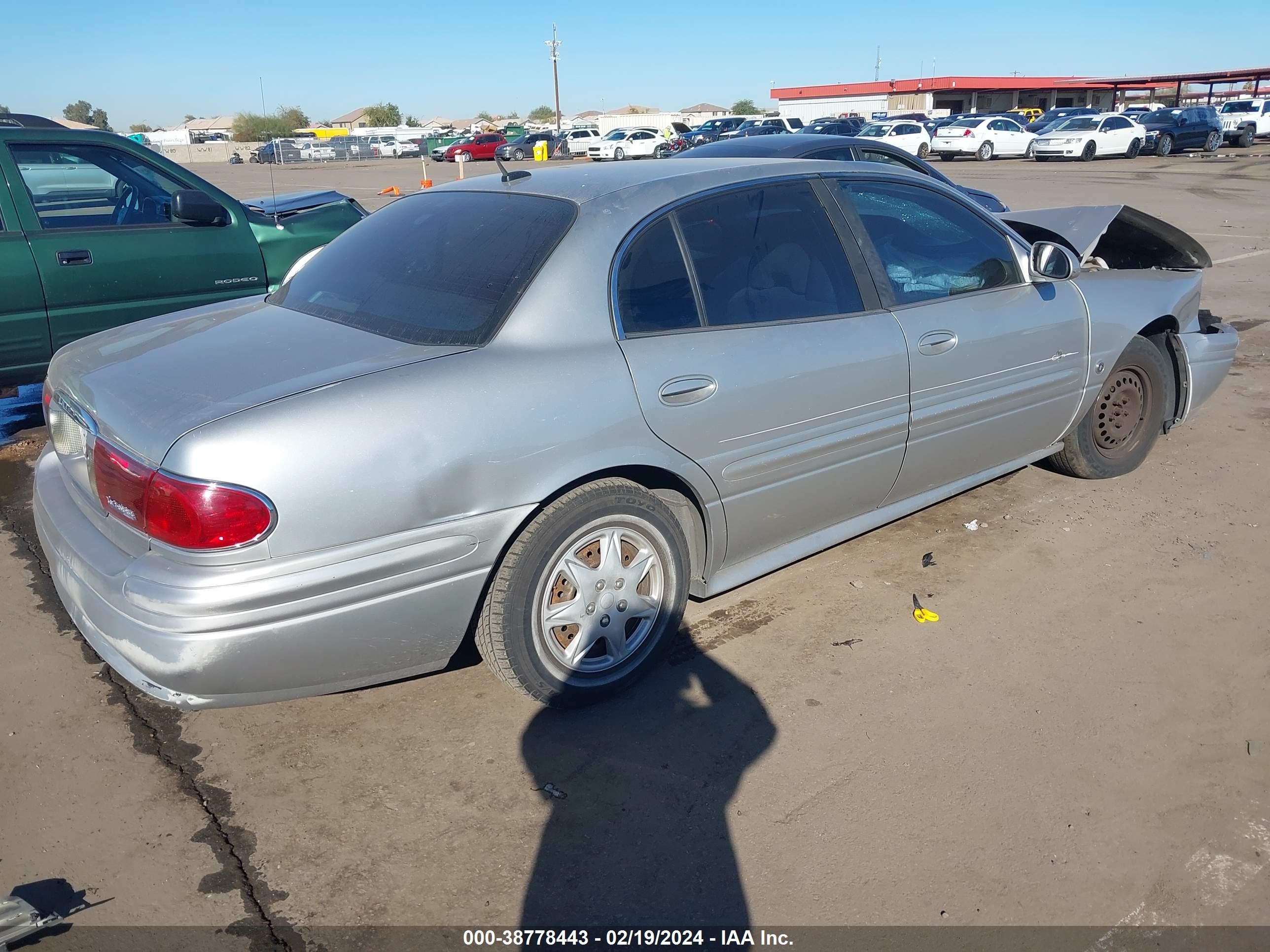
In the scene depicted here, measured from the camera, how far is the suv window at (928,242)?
383 centimetres

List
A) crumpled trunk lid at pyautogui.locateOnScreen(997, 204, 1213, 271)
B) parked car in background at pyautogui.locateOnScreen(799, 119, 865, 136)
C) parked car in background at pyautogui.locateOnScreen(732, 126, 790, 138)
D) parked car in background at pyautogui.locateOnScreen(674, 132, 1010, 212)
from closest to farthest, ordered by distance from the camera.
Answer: crumpled trunk lid at pyautogui.locateOnScreen(997, 204, 1213, 271), parked car in background at pyautogui.locateOnScreen(674, 132, 1010, 212), parked car in background at pyautogui.locateOnScreen(799, 119, 865, 136), parked car in background at pyautogui.locateOnScreen(732, 126, 790, 138)

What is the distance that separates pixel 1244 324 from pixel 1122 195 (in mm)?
13154

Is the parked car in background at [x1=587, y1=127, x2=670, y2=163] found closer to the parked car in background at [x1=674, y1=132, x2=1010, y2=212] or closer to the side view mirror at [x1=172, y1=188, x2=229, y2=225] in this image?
the parked car in background at [x1=674, y1=132, x2=1010, y2=212]

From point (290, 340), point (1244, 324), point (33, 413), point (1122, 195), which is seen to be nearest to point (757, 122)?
point (1122, 195)

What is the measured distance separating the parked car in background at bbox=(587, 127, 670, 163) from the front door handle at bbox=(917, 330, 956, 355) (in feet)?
118

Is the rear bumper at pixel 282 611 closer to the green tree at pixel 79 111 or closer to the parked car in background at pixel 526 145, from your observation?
the parked car in background at pixel 526 145

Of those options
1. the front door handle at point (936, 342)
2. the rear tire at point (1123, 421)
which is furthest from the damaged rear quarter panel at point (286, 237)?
the rear tire at point (1123, 421)

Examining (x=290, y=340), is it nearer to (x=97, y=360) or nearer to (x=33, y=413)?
(x=97, y=360)

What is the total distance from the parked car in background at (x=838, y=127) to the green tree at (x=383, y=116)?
7361 cm

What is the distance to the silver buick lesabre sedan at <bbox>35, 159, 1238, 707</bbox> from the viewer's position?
254 centimetres

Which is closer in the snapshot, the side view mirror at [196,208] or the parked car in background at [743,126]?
the side view mirror at [196,208]

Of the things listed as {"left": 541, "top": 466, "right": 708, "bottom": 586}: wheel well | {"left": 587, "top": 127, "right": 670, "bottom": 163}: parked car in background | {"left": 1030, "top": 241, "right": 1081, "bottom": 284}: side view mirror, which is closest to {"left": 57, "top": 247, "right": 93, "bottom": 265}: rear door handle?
{"left": 541, "top": 466, "right": 708, "bottom": 586}: wheel well

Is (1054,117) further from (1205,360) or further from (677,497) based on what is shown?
(677,497)

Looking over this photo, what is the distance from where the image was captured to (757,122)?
1610 inches
